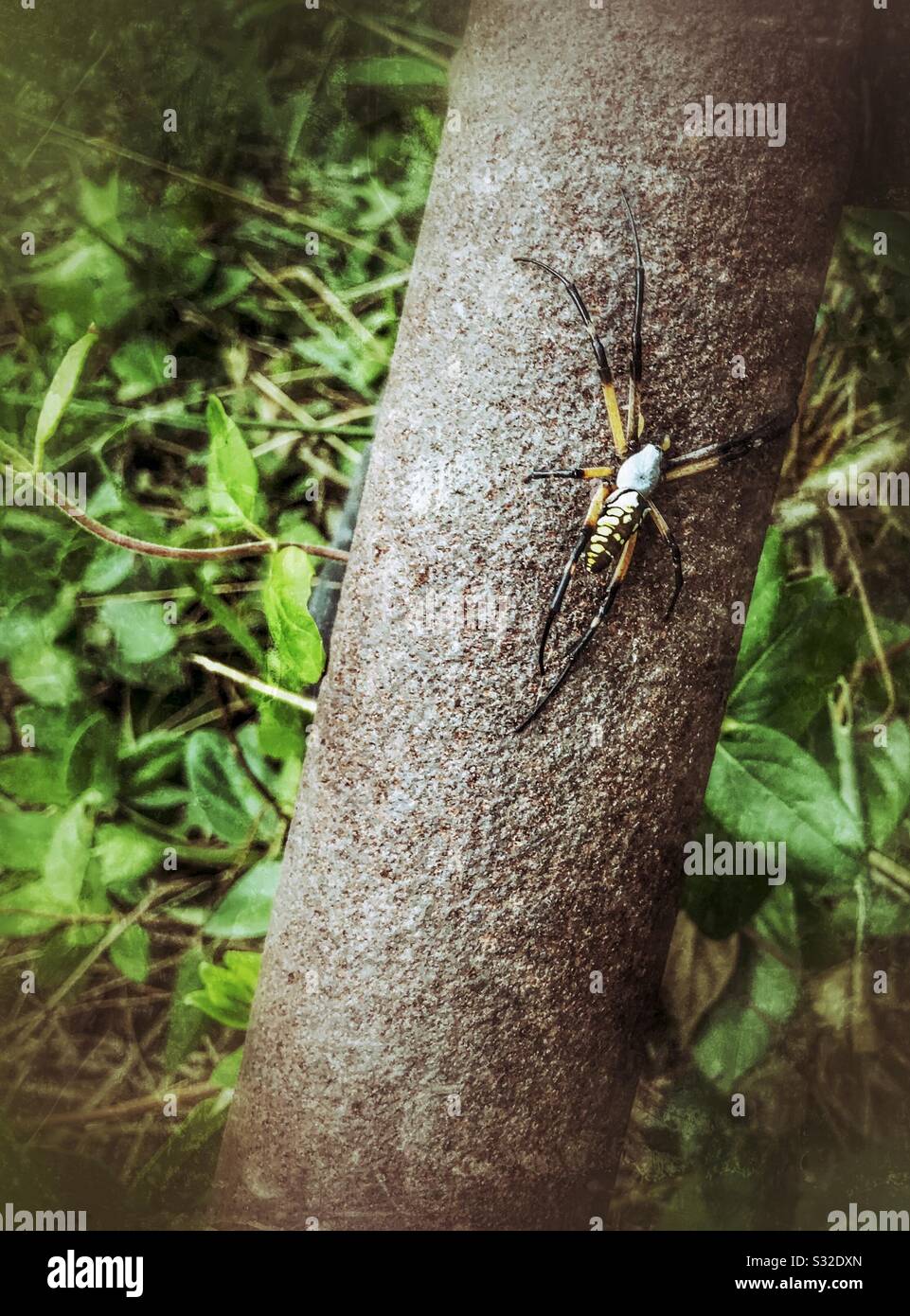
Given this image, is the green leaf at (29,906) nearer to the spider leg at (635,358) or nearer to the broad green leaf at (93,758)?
the broad green leaf at (93,758)

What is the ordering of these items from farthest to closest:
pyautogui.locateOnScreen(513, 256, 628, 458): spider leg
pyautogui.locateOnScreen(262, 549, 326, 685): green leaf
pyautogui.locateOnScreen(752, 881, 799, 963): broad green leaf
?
pyautogui.locateOnScreen(752, 881, 799, 963): broad green leaf, pyautogui.locateOnScreen(262, 549, 326, 685): green leaf, pyautogui.locateOnScreen(513, 256, 628, 458): spider leg

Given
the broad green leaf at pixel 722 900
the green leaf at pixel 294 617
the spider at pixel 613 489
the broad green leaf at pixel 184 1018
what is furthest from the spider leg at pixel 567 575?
the broad green leaf at pixel 184 1018

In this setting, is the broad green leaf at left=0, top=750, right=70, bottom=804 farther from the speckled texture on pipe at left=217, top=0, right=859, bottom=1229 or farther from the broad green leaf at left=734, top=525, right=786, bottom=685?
the broad green leaf at left=734, top=525, right=786, bottom=685

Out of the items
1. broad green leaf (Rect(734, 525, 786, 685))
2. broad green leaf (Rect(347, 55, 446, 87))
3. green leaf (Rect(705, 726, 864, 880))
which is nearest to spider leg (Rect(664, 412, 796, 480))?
broad green leaf (Rect(734, 525, 786, 685))

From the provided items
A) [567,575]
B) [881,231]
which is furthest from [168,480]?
[881,231]

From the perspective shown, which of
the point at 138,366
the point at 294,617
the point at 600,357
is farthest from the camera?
the point at 138,366

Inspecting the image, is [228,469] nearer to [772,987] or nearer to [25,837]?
[25,837]
